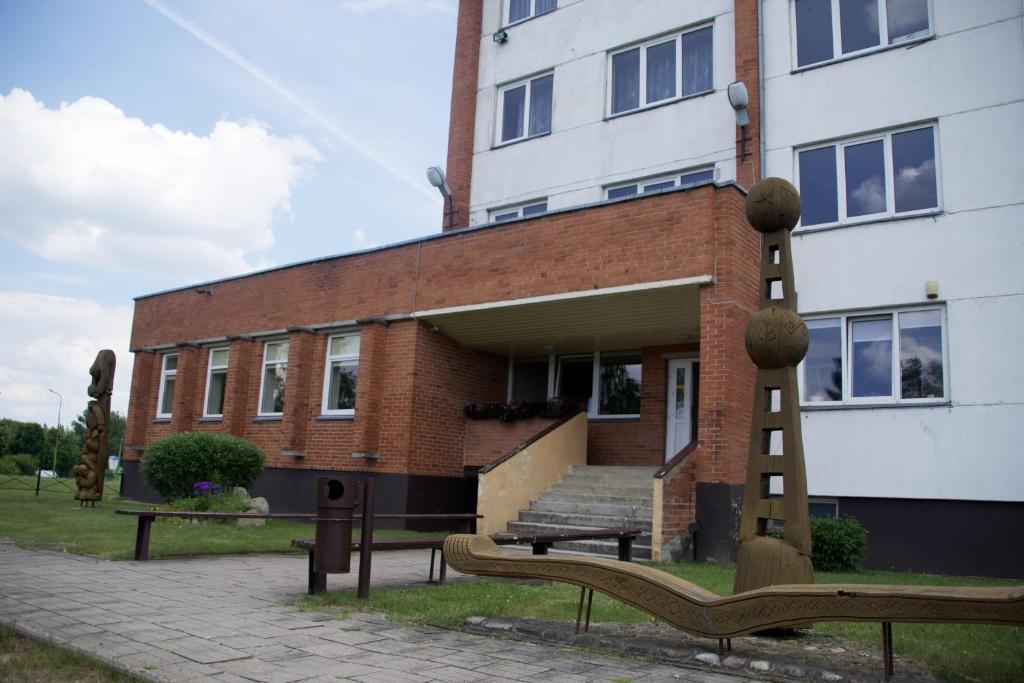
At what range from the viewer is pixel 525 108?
60.4 ft

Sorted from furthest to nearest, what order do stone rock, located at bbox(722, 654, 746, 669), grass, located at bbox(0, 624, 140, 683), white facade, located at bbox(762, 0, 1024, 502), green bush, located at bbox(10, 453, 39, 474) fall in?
green bush, located at bbox(10, 453, 39, 474) < white facade, located at bbox(762, 0, 1024, 502) < stone rock, located at bbox(722, 654, 746, 669) < grass, located at bbox(0, 624, 140, 683)

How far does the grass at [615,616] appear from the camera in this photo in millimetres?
4824

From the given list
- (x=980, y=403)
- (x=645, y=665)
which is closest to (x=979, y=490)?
(x=980, y=403)

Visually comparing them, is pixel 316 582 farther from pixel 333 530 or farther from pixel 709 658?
pixel 709 658

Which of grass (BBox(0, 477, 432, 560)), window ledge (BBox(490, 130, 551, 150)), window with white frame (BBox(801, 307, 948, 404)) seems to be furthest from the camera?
window ledge (BBox(490, 130, 551, 150))

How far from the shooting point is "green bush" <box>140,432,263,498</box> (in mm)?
13945

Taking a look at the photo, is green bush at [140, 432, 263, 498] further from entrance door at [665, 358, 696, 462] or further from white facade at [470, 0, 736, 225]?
entrance door at [665, 358, 696, 462]

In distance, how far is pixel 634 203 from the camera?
1242 centimetres

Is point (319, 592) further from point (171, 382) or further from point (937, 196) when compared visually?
point (171, 382)

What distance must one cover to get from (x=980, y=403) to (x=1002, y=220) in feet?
8.59

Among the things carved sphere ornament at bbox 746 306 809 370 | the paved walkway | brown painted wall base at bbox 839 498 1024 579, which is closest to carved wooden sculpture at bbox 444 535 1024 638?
the paved walkway

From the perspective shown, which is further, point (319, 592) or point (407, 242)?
point (407, 242)

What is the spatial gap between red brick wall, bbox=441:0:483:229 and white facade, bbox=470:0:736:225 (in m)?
0.19

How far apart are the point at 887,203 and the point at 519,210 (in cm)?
768
